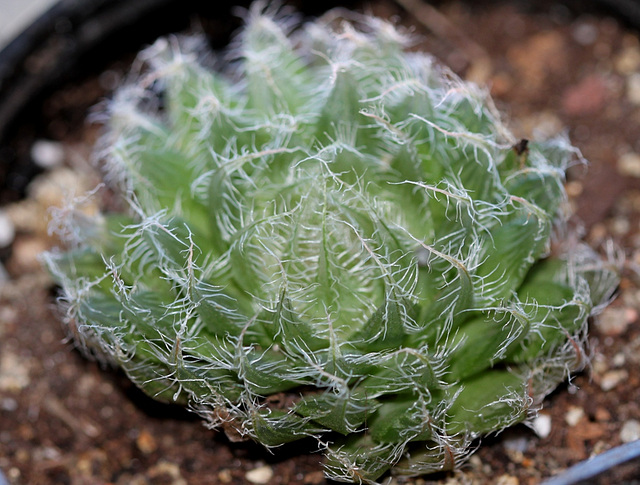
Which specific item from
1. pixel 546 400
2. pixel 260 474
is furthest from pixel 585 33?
pixel 260 474

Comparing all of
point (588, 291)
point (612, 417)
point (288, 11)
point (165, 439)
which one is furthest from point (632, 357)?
point (288, 11)

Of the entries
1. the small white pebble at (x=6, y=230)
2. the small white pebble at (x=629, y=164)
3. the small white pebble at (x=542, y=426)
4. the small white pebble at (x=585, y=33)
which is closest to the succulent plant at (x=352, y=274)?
the small white pebble at (x=542, y=426)

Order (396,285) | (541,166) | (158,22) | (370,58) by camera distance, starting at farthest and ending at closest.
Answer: (158,22) → (370,58) → (541,166) → (396,285)

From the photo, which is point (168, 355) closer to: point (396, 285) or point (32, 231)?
point (396, 285)

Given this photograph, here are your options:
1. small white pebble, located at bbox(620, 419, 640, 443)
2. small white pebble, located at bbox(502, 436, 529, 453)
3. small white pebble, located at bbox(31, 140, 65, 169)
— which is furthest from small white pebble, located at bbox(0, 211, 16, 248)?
small white pebble, located at bbox(620, 419, 640, 443)

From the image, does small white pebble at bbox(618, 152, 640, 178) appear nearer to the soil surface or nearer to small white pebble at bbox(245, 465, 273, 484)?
the soil surface

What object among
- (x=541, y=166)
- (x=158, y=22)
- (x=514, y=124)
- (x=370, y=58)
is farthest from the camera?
(x=158, y=22)

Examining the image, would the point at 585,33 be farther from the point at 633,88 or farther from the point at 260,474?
the point at 260,474
